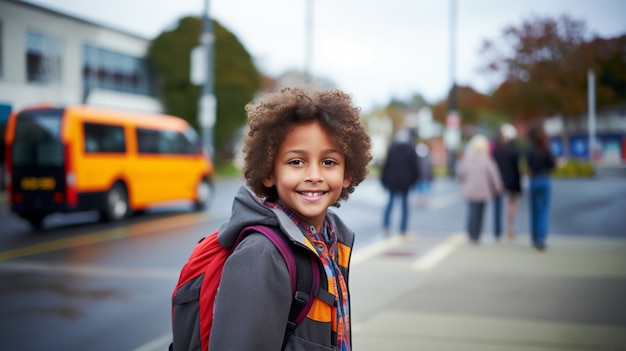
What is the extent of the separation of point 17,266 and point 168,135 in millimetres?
8144

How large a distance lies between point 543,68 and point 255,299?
73.4ft

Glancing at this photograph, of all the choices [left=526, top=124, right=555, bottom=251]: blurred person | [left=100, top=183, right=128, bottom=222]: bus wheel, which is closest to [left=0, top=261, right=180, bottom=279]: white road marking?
[left=526, top=124, right=555, bottom=251]: blurred person

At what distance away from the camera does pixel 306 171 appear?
6.19ft

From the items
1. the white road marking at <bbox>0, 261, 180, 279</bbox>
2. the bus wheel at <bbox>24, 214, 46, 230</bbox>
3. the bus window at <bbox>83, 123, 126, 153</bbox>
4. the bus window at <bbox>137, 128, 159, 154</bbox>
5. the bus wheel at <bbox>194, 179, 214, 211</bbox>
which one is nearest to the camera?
the white road marking at <bbox>0, 261, 180, 279</bbox>

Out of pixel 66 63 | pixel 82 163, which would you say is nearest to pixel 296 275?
pixel 82 163

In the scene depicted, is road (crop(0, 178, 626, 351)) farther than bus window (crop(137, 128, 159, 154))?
No

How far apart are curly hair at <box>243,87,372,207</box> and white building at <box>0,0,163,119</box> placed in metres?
7.25

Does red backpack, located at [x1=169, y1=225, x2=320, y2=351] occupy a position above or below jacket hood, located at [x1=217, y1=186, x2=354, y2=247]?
below

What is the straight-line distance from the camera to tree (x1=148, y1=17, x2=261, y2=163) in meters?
38.4

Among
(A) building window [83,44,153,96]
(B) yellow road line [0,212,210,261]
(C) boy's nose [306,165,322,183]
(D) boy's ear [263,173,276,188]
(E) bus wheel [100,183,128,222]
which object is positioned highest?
(A) building window [83,44,153,96]

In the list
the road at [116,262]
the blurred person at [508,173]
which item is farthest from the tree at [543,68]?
the blurred person at [508,173]

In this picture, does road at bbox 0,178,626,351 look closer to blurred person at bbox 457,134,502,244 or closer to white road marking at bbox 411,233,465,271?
white road marking at bbox 411,233,465,271

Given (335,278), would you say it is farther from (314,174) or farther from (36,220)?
(36,220)

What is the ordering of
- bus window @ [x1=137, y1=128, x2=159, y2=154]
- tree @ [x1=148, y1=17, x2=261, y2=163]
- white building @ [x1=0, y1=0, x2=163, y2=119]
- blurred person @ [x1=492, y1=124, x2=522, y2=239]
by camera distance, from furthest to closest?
tree @ [x1=148, y1=17, x2=261, y2=163], bus window @ [x1=137, y1=128, x2=159, y2=154], blurred person @ [x1=492, y1=124, x2=522, y2=239], white building @ [x1=0, y1=0, x2=163, y2=119]
